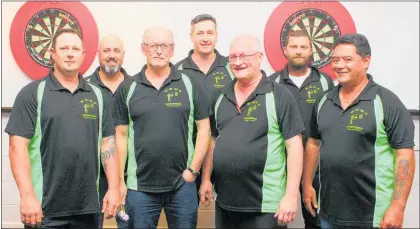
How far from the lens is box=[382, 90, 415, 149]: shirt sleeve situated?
2.37m

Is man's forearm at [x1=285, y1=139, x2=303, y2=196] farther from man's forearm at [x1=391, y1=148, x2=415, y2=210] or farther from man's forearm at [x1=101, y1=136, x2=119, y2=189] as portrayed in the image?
man's forearm at [x1=101, y1=136, x2=119, y2=189]

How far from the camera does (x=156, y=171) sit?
2.73 meters

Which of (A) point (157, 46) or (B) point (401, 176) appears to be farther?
(A) point (157, 46)

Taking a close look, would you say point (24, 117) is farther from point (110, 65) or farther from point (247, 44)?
point (247, 44)

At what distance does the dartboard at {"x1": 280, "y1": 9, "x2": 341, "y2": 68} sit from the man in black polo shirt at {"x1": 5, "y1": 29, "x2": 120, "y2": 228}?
5.73 ft

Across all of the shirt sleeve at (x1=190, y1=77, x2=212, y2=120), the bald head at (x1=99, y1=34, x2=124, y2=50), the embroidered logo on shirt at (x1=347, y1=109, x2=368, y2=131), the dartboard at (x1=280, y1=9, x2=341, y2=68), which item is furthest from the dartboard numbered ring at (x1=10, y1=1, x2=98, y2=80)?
the embroidered logo on shirt at (x1=347, y1=109, x2=368, y2=131)

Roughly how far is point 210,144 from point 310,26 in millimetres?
1447

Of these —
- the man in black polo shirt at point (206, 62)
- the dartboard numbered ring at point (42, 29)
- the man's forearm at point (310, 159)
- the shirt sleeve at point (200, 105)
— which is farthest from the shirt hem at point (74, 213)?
the dartboard numbered ring at point (42, 29)

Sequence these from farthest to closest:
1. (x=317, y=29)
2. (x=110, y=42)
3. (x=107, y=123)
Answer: (x=317, y=29)
(x=110, y=42)
(x=107, y=123)

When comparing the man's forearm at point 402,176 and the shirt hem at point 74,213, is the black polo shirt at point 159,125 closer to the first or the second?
the shirt hem at point 74,213

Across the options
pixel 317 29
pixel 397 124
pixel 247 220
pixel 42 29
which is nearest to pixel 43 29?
pixel 42 29

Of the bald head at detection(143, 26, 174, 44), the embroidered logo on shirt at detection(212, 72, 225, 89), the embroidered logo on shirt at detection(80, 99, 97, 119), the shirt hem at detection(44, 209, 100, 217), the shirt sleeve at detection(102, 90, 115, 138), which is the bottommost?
the shirt hem at detection(44, 209, 100, 217)

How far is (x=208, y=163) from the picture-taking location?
2.83 metres

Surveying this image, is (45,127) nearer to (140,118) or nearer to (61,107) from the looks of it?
(61,107)
